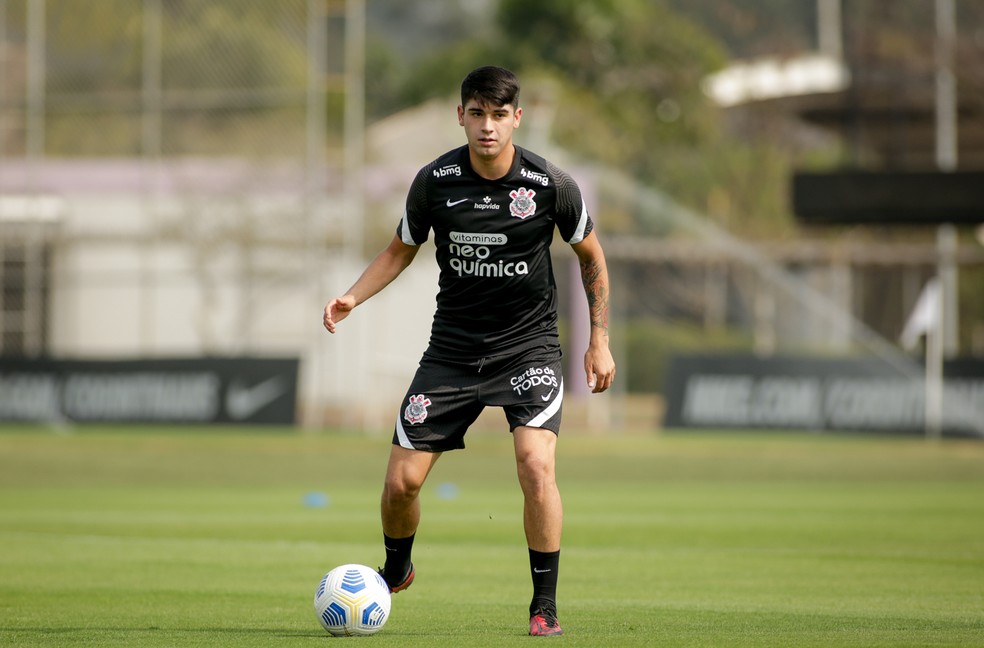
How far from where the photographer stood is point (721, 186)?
196ft

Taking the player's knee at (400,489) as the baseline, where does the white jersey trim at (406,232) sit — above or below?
above

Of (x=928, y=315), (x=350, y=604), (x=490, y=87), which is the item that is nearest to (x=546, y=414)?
(x=350, y=604)

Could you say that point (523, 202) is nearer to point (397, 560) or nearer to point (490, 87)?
point (490, 87)

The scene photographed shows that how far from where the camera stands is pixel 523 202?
296 inches

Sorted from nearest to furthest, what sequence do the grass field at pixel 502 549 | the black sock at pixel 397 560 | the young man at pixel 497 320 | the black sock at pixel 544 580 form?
the black sock at pixel 544 580 < the young man at pixel 497 320 < the grass field at pixel 502 549 < the black sock at pixel 397 560

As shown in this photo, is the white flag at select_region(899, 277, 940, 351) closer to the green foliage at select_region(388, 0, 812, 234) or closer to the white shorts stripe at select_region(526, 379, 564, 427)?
the white shorts stripe at select_region(526, 379, 564, 427)

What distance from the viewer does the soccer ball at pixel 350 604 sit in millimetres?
7223

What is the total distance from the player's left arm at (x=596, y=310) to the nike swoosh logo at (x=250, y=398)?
20635 mm

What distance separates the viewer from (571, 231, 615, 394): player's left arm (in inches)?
298

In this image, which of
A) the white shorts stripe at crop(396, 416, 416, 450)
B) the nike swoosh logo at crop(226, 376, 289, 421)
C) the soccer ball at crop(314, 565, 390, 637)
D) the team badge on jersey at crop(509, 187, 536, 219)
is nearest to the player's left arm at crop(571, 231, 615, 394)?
the team badge on jersey at crop(509, 187, 536, 219)

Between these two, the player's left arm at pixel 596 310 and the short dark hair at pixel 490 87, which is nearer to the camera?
the short dark hair at pixel 490 87

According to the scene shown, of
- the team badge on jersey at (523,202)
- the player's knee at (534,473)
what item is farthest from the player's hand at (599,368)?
the team badge on jersey at (523,202)

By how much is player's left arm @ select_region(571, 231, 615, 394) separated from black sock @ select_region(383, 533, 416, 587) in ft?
3.97

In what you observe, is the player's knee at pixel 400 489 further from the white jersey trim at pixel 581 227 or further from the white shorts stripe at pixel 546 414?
the white jersey trim at pixel 581 227
